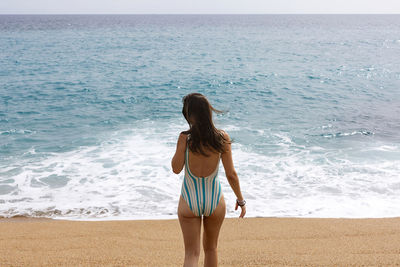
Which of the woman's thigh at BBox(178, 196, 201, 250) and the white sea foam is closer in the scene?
the woman's thigh at BBox(178, 196, 201, 250)

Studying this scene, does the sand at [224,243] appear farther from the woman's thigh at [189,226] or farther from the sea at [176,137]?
the woman's thigh at [189,226]

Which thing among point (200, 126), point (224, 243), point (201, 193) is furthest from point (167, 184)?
point (200, 126)

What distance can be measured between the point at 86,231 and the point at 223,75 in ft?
62.8

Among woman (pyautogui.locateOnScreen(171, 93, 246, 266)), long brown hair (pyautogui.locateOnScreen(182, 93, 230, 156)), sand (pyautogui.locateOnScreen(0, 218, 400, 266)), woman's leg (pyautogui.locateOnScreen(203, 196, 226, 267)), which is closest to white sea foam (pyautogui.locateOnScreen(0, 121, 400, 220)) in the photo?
sand (pyautogui.locateOnScreen(0, 218, 400, 266))

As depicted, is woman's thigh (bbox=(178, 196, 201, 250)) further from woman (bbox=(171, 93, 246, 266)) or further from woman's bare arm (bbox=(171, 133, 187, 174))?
woman's bare arm (bbox=(171, 133, 187, 174))

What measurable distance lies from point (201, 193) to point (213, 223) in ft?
1.08

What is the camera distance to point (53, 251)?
185 inches

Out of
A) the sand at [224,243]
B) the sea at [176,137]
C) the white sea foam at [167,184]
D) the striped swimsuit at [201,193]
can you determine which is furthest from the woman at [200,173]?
the white sea foam at [167,184]

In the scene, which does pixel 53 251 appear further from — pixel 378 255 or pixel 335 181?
pixel 335 181

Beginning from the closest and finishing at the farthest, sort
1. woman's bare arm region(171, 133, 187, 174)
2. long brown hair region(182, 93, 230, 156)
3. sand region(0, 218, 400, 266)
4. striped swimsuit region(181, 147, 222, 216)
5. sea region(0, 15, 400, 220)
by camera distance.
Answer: long brown hair region(182, 93, 230, 156), woman's bare arm region(171, 133, 187, 174), striped swimsuit region(181, 147, 222, 216), sand region(0, 218, 400, 266), sea region(0, 15, 400, 220)

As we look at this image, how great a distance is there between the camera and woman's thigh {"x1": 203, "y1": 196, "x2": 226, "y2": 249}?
3213 mm

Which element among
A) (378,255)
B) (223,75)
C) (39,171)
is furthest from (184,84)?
(378,255)

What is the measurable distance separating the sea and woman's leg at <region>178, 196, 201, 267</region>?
98cm

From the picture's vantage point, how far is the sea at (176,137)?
728cm
